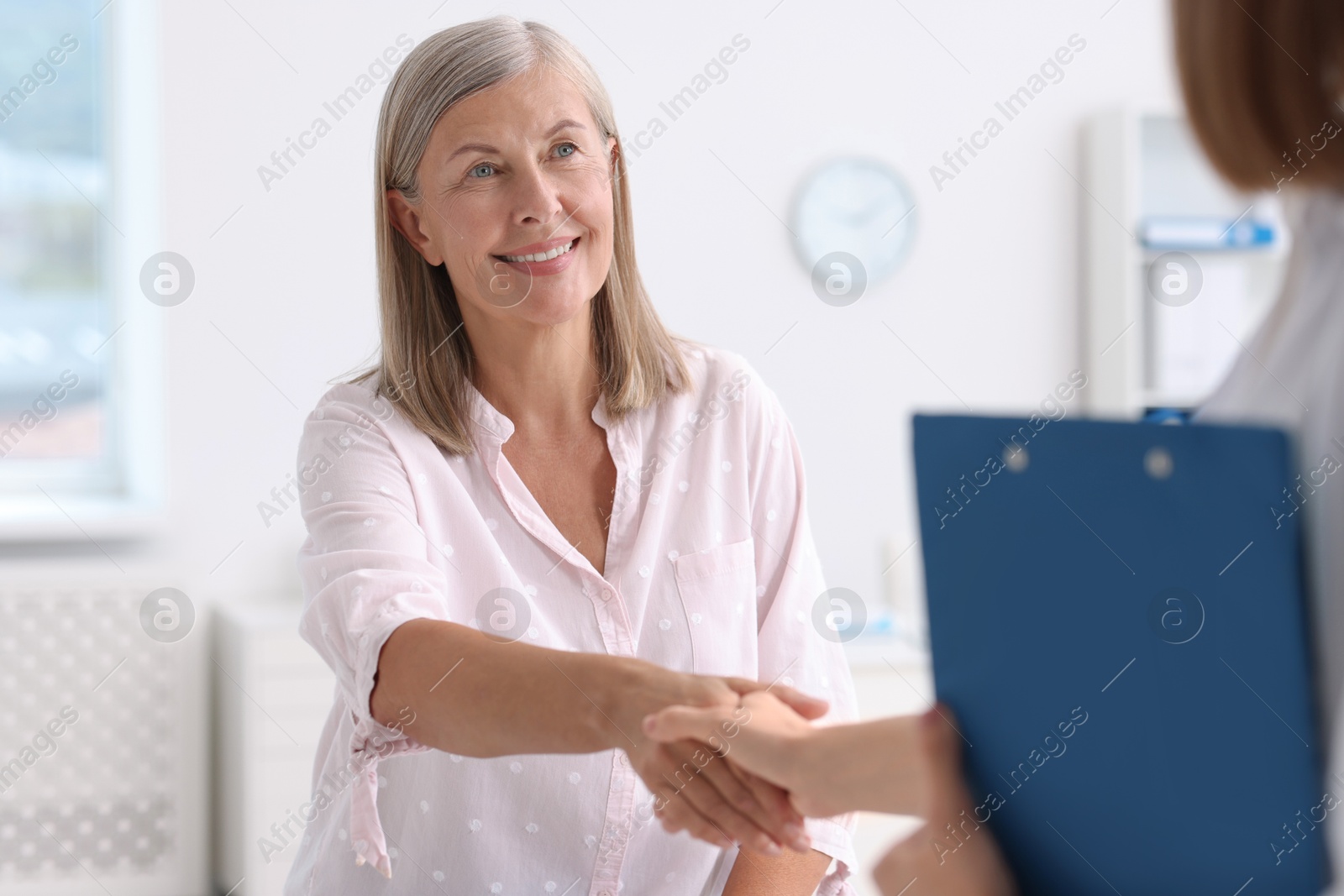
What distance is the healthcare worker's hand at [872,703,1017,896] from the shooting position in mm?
619

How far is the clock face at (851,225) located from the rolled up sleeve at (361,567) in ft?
7.90

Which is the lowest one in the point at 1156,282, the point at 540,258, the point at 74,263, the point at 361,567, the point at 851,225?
the point at 361,567

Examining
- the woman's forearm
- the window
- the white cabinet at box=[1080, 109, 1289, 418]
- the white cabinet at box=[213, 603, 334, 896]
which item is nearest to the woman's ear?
the woman's forearm

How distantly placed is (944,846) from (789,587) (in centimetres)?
73

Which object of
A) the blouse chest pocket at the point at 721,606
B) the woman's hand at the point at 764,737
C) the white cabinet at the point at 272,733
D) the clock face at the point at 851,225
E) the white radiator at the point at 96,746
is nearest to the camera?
the woman's hand at the point at 764,737

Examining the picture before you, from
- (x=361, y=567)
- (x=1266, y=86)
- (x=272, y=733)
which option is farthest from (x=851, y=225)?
(x=1266, y=86)

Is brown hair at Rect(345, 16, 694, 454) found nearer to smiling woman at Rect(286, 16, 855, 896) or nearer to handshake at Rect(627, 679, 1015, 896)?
smiling woman at Rect(286, 16, 855, 896)

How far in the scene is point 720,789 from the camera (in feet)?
3.25

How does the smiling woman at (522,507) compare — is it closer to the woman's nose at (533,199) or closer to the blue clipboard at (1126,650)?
the woman's nose at (533,199)

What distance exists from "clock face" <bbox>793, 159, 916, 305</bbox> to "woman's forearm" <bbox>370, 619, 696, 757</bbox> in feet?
8.66

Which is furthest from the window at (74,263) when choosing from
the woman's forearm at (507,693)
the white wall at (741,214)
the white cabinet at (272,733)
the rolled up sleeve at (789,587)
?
the woman's forearm at (507,693)

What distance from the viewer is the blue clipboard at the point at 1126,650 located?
0.52m

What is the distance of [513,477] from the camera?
1325 millimetres

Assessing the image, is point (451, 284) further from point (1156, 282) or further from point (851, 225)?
point (1156, 282)
